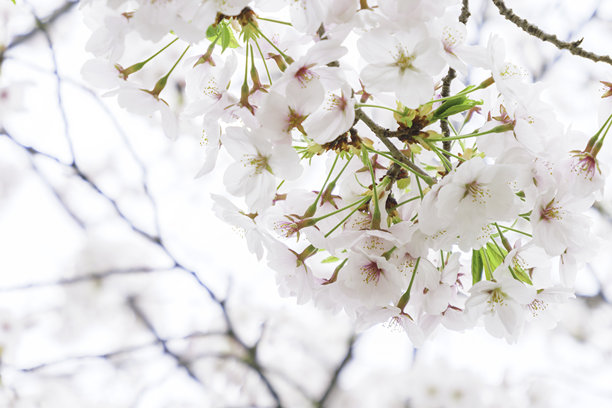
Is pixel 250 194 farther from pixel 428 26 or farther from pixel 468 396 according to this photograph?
pixel 468 396

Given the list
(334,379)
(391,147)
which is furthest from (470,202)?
(334,379)

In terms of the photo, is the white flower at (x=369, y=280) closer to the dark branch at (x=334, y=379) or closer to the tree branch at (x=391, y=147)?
the tree branch at (x=391, y=147)

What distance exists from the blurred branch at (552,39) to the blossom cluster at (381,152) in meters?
0.07

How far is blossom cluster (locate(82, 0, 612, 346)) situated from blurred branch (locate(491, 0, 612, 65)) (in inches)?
2.6

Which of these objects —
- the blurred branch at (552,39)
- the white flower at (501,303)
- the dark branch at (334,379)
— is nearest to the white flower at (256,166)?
the white flower at (501,303)

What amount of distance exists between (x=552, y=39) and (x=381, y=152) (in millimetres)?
269

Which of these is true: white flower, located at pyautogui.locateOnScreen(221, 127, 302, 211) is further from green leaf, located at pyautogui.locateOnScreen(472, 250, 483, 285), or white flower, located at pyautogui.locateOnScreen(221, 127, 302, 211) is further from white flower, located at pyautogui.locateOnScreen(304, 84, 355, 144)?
green leaf, located at pyautogui.locateOnScreen(472, 250, 483, 285)

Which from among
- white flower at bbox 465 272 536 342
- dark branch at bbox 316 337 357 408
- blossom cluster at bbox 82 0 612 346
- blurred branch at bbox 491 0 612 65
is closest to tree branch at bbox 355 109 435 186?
blossom cluster at bbox 82 0 612 346

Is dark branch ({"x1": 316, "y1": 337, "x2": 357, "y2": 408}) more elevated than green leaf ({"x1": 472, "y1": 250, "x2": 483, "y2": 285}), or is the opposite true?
green leaf ({"x1": 472, "y1": 250, "x2": 483, "y2": 285})

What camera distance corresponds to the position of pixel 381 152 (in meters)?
0.55

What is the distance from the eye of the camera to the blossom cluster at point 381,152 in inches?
18.4

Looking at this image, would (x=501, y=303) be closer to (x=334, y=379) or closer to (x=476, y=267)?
(x=476, y=267)

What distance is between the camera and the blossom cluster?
466mm

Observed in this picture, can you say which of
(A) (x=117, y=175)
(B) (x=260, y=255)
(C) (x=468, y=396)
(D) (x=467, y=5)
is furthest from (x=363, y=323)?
(A) (x=117, y=175)
